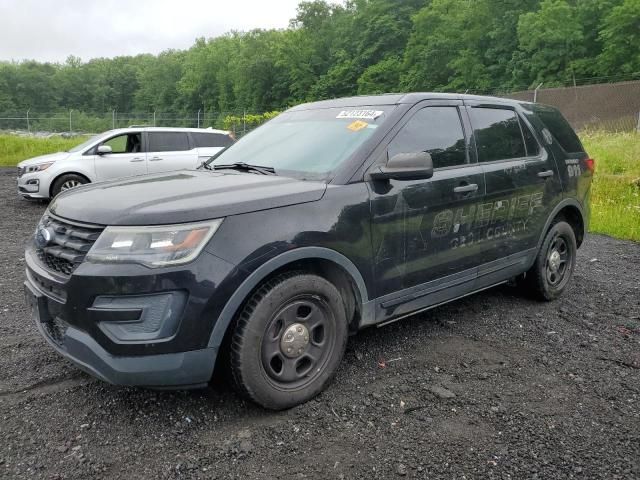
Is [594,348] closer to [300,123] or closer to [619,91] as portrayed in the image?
[300,123]

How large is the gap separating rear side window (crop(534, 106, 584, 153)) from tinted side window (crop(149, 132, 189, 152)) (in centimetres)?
827

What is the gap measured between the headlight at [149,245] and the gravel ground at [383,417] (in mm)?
940

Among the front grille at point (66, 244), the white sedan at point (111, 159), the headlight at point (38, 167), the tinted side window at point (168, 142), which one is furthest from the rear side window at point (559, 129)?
the headlight at point (38, 167)

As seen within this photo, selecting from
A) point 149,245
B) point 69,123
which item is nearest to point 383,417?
point 149,245

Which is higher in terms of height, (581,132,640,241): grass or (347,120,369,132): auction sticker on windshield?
(347,120,369,132): auction sticker on windshield

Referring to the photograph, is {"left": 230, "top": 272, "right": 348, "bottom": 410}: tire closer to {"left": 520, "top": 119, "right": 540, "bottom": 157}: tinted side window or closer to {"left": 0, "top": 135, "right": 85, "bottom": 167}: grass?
{"left": 520, "top": 119, "right": 540, "bottom": 157}: tinted side window

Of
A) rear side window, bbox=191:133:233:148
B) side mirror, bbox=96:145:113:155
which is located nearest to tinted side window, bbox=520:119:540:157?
rear side window, bbox=191:133:233:148

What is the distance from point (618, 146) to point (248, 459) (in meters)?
12.8

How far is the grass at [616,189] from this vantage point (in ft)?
27.1

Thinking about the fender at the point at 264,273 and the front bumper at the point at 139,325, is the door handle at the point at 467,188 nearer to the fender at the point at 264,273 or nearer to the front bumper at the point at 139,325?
the fender at the point at 264,273

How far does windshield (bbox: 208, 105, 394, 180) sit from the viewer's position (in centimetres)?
333

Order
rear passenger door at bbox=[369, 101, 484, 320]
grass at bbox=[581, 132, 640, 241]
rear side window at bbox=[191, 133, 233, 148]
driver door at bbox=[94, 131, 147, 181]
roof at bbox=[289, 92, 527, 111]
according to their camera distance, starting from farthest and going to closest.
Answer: rear side window at bbox=[191, 133, 233, 148], driver door at bbox=[94, 131, 147, 181], grass at bbox=[581, 132, 640, 241], roof at bbox=[289, 92, 527, 111], rear passenger door at bbox=[369, 101, 484, 320]

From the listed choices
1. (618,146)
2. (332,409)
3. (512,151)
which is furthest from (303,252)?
(618,146)

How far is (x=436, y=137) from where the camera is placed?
372 cm
